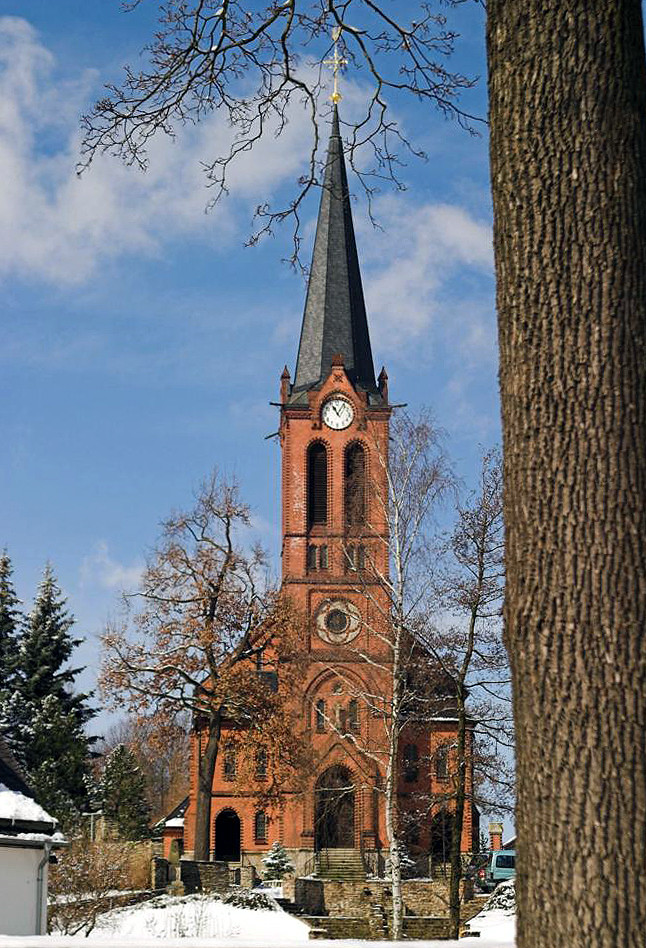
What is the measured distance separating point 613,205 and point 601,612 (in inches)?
54.4

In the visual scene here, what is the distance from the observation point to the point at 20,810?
56.9 ft

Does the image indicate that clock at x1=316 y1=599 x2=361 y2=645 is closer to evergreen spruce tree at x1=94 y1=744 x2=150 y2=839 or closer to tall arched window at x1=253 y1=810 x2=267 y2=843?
tall arched window at x1=253 y1=810 x2=267 y2=843

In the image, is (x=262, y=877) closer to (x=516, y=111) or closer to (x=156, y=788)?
(x=516, y=111)

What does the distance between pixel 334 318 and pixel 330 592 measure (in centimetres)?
1358

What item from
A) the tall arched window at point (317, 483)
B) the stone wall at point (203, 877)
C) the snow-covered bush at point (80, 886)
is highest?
the tall arched window at point (317, 483)

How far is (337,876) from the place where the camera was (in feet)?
156

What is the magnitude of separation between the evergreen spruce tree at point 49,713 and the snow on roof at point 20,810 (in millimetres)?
20484

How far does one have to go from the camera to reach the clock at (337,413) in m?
56.5

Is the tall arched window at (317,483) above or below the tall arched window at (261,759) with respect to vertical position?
above

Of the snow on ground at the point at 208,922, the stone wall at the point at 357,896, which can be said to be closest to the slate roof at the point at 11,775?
the snow on ground at the point at 208,922

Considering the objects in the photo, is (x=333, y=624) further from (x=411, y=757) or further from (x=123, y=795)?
(x=123, y=795)

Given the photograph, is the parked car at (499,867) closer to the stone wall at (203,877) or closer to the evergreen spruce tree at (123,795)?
the evergreen spruce tree at (123,795)

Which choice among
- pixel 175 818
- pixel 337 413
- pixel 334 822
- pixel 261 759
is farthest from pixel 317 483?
pixel 261 759

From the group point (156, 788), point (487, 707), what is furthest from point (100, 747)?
point (487, 707)
